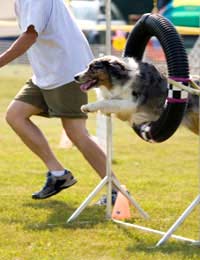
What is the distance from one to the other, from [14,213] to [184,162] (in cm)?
327

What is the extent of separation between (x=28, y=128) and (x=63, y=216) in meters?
0.81

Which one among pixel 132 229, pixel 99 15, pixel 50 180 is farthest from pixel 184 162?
pixel 99 15

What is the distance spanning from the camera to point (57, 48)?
263 inches

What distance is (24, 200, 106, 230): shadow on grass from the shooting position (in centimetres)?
634

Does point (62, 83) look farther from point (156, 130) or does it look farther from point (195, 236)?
point (195, 236)

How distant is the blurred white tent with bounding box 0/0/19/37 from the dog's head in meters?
13.1

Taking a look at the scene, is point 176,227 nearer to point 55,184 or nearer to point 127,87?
point 127,87

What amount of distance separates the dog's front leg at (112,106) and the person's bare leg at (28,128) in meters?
1.17

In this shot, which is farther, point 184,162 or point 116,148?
point 116,148

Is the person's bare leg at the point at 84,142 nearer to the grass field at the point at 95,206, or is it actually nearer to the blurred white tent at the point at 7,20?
the grass field at the point at 95,206

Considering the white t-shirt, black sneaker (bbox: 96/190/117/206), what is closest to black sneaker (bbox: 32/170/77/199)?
black sneaker (bbox: 96/190/117/206)

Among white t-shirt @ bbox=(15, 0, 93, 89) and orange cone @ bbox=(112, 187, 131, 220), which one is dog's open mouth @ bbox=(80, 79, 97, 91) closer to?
white t-shirt @ bbox=(15, 0, 93, 89)

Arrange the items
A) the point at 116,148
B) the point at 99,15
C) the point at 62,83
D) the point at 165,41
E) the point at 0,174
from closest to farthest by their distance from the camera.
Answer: the point at 165,41
the point at 62,83
the point at 0,174
the point at 116,148
the point at 99,15

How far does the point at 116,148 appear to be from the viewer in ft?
34.7
